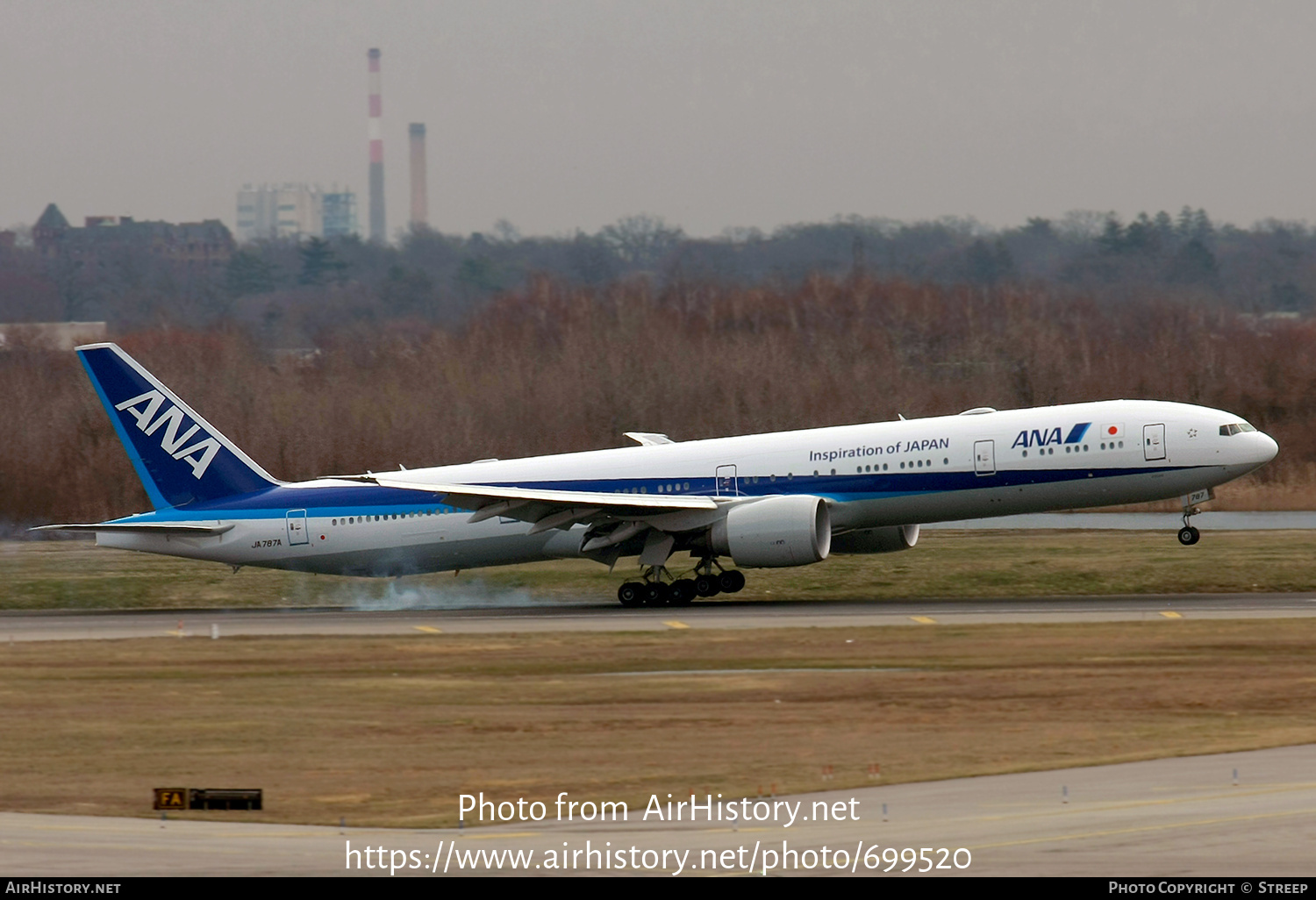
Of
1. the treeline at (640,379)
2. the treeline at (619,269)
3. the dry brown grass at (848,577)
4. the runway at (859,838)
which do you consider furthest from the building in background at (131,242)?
the runway at (859,838)

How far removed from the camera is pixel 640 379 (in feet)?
226

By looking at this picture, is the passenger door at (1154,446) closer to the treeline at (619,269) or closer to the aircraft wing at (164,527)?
the aircraft wing at (164,527)

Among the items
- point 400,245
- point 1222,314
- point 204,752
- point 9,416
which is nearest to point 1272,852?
point 204,752

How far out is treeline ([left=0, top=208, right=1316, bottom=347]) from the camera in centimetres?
9844

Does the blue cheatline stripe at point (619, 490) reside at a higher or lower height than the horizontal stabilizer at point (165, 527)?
higher

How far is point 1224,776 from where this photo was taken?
1714 centimetres

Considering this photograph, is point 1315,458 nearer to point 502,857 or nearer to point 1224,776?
point 1224,776

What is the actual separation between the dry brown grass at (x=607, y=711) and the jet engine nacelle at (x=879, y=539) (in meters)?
7.42

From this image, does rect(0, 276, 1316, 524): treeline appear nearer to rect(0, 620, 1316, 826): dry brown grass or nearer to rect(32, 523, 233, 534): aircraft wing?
rect(32, 523, 233, 534): aircraft wing

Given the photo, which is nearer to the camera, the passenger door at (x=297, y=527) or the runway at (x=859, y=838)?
the runway at (x=859, y=838)

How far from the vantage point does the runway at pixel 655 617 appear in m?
33.7

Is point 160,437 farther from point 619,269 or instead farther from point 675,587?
point 619,269

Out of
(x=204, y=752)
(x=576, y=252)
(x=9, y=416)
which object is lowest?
(x=204, y=752)

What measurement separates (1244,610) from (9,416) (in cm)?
4872
